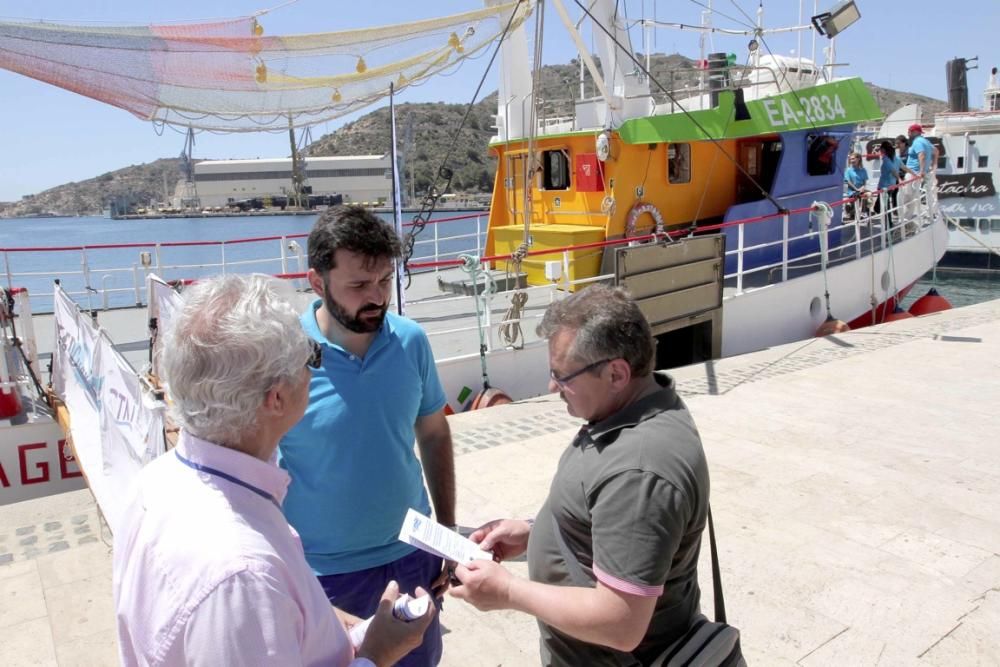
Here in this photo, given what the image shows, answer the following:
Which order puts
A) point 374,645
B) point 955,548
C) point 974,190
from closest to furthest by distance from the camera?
point 374,645
point 955,548
point 974,190

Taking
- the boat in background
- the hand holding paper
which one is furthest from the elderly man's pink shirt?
the boat in background

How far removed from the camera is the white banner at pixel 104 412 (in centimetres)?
307

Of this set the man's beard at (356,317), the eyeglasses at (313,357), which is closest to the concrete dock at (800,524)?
the man's beard at (356,317)

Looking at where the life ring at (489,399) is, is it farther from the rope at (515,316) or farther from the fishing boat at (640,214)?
the rope at (515,316)

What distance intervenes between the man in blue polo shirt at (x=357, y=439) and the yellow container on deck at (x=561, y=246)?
655cm

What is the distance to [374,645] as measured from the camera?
4.73ft

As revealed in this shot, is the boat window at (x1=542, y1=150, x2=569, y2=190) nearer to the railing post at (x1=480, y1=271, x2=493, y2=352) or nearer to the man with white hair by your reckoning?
the railing post at (x1=480, y1=271, x2=493, y2=352)

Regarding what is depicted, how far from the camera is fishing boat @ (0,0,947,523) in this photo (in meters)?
6.82

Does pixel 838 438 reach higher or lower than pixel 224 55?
lower

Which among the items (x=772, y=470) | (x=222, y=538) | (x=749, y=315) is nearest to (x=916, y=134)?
(x=749, y=315)

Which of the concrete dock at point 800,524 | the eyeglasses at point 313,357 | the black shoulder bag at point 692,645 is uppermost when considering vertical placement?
the eyeglasses at point 313,357

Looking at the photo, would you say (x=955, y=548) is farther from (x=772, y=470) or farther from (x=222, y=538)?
(x=222, y=538)

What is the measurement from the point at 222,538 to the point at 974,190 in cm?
2911

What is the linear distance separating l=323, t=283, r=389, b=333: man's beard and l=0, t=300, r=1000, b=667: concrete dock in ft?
5.14
